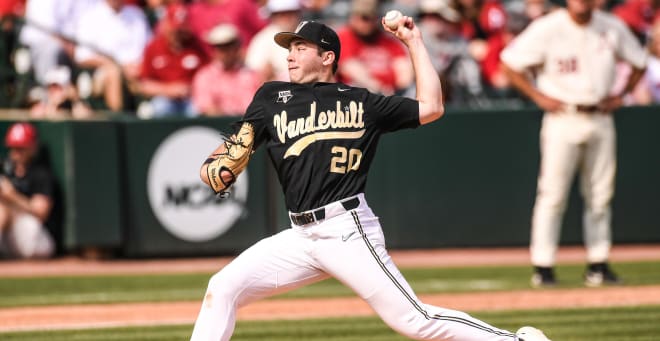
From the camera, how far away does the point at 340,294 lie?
10227 millimetres

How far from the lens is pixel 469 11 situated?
14.5 meters

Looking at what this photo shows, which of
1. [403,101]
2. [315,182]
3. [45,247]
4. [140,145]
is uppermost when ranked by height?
[403,101]

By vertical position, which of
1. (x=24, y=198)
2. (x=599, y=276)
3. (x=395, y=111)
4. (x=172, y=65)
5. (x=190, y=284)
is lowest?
(x=190, y=284)

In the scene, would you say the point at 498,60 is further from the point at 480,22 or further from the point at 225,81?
the point at 225,81

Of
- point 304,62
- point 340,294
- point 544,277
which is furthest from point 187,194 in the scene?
point 304,62

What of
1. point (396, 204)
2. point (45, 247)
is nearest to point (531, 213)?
point (396, 204)

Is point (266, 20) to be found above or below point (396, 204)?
above

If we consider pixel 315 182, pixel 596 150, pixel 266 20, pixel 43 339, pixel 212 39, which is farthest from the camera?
pixel 266 20

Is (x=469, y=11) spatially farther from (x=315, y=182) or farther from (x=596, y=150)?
(x=315, y=182)

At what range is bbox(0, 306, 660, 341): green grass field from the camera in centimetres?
757

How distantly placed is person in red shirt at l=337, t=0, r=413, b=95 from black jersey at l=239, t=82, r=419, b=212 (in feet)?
22.8

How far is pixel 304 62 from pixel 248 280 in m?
1.06

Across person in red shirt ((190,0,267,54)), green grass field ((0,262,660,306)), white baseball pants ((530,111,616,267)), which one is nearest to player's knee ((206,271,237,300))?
green grass field ((0,262,660,306))

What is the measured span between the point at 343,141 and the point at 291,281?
69 centimetres
